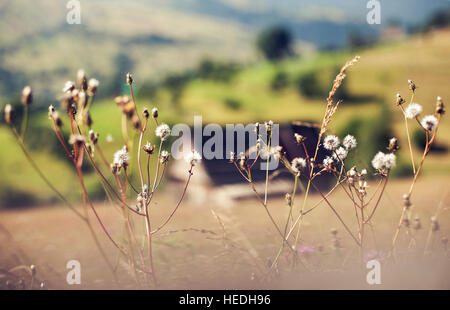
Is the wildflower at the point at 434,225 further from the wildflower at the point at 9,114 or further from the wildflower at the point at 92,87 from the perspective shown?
the wildflower at the point at 9,114

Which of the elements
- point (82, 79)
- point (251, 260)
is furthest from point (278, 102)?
point (82, 79)

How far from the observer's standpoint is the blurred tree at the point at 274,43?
35.8 meters

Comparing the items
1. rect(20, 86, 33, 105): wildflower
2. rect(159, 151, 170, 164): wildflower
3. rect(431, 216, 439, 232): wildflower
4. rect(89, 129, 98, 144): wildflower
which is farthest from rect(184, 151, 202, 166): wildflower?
rect(431, 216, 439, 232): wildflower

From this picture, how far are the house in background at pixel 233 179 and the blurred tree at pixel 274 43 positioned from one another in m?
28.5

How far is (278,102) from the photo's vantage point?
71.0ft

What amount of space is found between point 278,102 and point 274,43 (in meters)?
16.4

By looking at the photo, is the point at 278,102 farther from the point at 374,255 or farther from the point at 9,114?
the point at 9,114

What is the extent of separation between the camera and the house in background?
245 inches

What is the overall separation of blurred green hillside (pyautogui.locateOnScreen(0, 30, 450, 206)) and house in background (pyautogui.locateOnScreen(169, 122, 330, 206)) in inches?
118

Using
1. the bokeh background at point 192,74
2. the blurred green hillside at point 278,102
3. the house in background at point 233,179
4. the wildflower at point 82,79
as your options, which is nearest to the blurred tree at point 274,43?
the bokeh background at point 192,74

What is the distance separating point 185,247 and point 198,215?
1491 mm

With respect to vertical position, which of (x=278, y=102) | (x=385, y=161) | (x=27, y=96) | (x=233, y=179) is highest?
(x=278, y=102)

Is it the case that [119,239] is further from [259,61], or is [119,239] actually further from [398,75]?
[259,61]

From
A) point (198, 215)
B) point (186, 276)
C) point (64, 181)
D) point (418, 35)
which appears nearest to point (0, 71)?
point (64, 181)
